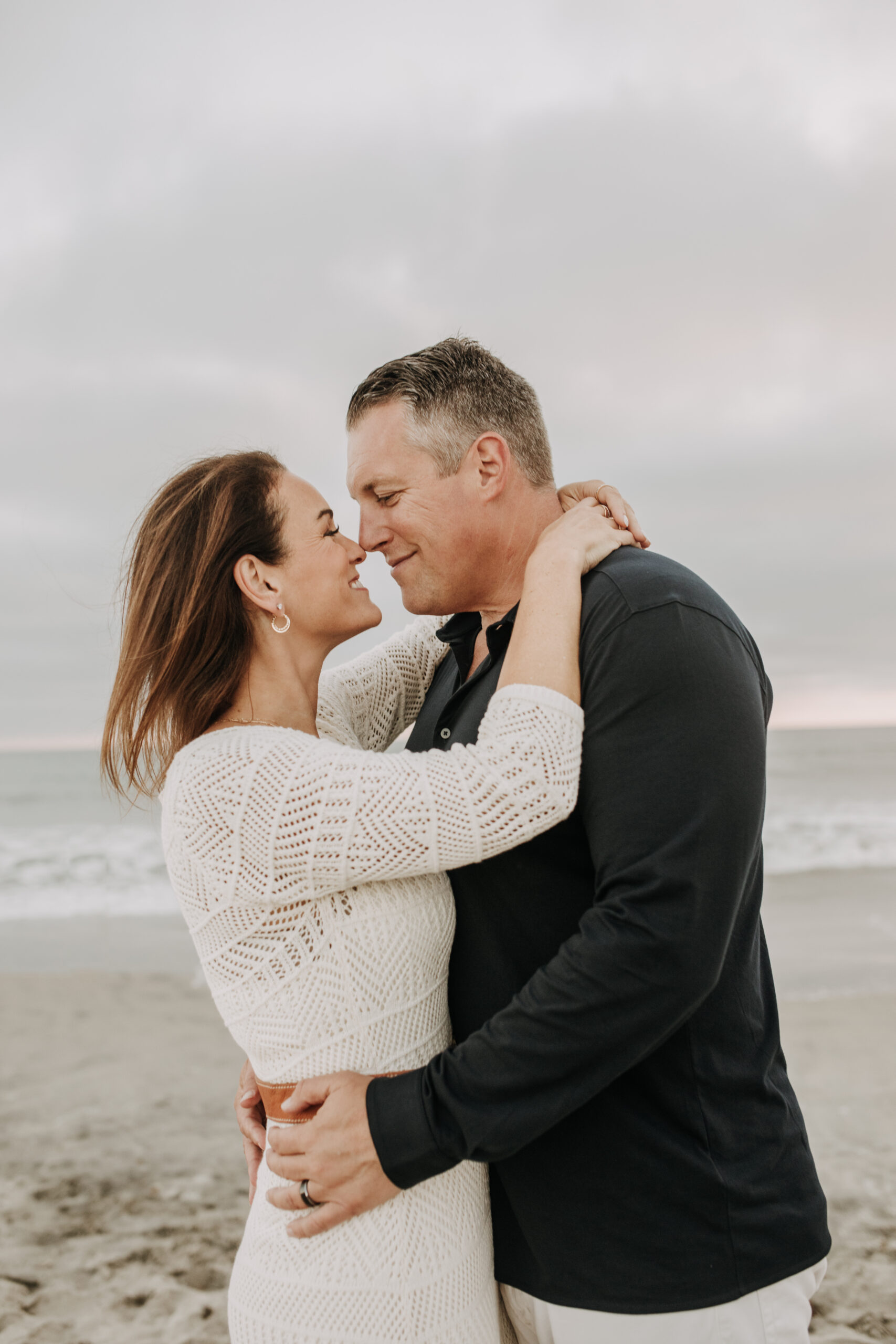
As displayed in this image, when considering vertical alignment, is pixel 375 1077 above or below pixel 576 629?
below

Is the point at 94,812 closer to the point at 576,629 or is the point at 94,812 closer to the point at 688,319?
the point at 688,319

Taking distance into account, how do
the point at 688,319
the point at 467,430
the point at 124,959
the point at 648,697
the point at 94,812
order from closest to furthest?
the point at 648,697 < the point at 467,430 < the point at 124,959 < the point at 688,319 < the point at 94,812

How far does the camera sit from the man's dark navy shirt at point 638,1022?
1.45 metres

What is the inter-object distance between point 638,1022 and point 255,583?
1148 mm

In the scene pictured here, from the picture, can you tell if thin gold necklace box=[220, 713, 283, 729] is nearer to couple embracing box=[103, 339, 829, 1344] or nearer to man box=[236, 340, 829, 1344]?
couple embracing box=[103, 339, 829, 1344]

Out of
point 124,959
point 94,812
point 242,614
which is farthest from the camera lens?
point 94,812

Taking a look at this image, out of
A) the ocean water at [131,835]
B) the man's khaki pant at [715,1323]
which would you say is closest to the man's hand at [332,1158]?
the man's khaki pant at [715,1323]

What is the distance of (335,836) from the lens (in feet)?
5.06

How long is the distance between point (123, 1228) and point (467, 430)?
4.05 metres

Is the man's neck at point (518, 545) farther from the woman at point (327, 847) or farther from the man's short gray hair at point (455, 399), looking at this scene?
the woman at point (327, 847)

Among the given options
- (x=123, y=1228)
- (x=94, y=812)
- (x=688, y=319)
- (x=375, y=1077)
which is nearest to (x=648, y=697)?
(x=375, y=1077)

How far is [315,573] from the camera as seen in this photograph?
2.06 m

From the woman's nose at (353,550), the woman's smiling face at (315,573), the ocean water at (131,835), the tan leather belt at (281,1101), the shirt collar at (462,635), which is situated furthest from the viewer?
the ocean water at (131,835)

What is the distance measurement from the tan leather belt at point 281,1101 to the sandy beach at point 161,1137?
2.51m
